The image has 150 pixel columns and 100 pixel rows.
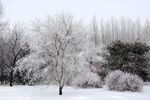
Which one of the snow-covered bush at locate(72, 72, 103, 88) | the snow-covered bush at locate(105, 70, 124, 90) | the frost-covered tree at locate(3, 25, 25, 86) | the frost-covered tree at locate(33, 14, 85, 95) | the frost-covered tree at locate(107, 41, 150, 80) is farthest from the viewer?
the frost-covered tree at locate(3, 25, 25, 86)

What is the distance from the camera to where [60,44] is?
1820cm

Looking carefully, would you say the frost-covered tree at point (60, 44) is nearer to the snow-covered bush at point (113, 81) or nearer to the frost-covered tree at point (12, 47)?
the snow-covered bush at point (113, 81)

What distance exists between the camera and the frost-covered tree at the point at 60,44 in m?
18.0

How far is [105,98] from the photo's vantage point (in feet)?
50.5

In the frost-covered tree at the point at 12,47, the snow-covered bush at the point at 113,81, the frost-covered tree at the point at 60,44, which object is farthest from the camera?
the frost-covered tree at the point at 12,47

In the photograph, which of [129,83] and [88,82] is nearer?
[129,83]

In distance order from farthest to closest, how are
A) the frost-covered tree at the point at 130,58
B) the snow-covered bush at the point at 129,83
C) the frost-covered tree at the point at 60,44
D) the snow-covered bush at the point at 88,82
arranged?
the frost-covered tree at the point at 130,58 < the snow-covered bush at the point at 88,82 < the snow-covered bush at the point at 129,83 < the frost-covered tree at the point at 60,44

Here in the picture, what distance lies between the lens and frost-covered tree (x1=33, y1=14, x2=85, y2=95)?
18.0 metres

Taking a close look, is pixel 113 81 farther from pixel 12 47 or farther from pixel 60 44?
pixel 12 47

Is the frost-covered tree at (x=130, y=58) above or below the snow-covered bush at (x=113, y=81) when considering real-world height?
above

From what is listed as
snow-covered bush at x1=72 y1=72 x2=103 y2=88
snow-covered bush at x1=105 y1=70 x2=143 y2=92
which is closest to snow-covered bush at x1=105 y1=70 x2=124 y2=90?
snow-covered bush at x1=105 y1=70 x2=143 y2=92

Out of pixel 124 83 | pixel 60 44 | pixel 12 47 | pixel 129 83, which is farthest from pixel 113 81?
pixel 12 47

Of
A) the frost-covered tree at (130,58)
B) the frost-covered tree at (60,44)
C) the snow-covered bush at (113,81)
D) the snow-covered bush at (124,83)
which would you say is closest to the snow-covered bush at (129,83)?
the snow-covered bush at (124,83)

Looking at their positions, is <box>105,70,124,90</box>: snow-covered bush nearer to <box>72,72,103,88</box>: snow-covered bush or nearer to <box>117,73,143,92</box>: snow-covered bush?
<box>117,73,143,92</box>: snow-covered bush
